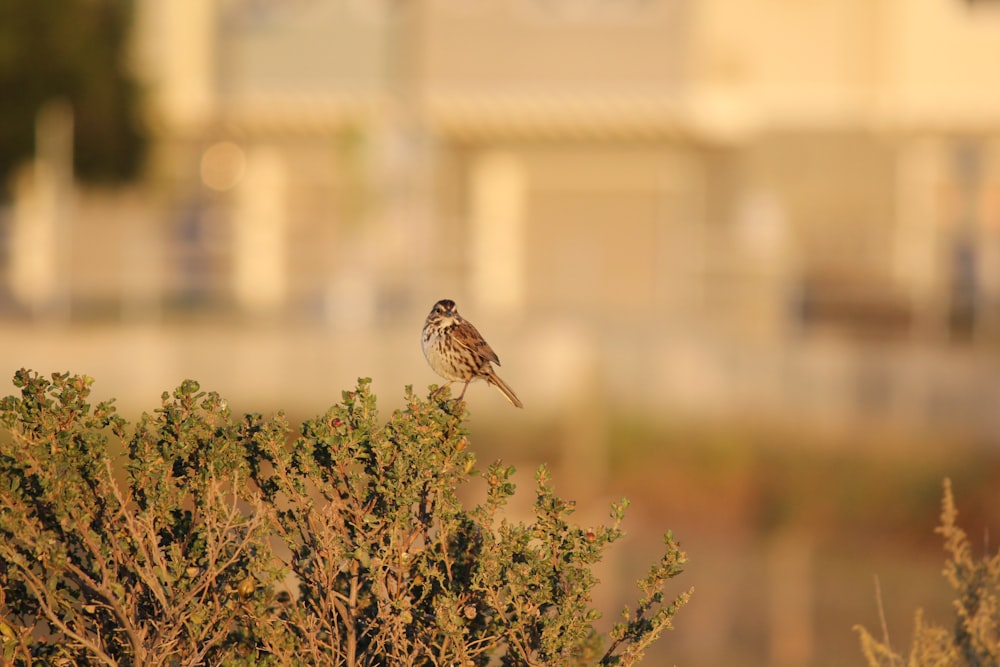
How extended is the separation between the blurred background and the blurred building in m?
0.06

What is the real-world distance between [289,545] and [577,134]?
2668 cm

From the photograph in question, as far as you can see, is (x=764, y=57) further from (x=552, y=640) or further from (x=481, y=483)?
(x=552, y=640)

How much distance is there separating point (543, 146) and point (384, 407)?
1314 centimetres

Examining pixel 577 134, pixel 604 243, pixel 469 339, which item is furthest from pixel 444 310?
pixel 577 134

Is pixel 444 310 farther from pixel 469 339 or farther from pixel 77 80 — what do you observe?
pixel 77 80

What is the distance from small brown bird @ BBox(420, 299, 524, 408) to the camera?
20.3ft

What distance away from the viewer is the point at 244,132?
106ft

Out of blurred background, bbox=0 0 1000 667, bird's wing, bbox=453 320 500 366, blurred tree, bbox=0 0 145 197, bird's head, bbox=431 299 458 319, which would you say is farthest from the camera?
blurred tree, bbox=0 0 145 197

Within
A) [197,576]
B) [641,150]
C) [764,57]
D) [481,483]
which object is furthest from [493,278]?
[197,576]

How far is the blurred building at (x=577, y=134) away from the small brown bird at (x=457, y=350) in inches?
789

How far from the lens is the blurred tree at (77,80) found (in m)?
24.5

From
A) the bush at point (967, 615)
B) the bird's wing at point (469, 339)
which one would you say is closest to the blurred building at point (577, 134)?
the bird's wing at point (469, 339)

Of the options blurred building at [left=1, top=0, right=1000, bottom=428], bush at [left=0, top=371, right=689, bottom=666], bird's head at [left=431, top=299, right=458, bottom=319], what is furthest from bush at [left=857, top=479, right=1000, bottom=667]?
blurred building at [left=1, top=0, right=1000, bottom=428]

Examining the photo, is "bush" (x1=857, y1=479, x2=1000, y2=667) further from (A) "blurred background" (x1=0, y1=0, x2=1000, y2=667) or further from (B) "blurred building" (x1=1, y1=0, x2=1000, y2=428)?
(B) "blurred building" (x1=1, y1=0, x2=1000, y2=428)
